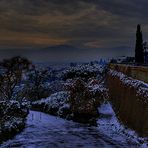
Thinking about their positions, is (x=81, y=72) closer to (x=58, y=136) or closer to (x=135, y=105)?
(x=58, y=136)

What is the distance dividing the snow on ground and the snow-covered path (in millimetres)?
501

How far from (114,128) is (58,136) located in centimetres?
450

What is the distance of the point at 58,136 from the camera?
3441 cm

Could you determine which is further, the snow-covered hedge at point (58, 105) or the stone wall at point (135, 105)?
the snow-covered hedge at point (58, 105)

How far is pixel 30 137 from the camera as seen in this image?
33.5m

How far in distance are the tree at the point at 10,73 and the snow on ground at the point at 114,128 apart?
13.1 meters

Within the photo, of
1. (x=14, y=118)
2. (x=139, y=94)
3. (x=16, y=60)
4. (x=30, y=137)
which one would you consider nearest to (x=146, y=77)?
(x=139, y=94)

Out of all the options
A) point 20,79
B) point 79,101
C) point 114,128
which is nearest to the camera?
point 114,128

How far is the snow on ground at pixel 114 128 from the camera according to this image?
26.1 metres

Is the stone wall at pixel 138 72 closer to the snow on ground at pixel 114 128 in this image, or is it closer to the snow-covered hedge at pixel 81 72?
the snow on ground at pixel 114 128

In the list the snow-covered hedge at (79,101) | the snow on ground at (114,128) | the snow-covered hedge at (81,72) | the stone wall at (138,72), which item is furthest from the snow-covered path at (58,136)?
the snow-covered hedge at (81,72)

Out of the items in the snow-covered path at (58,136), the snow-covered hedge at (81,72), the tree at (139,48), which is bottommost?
the snow-covered path at (58,136)

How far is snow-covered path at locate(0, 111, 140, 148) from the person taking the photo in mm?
29812

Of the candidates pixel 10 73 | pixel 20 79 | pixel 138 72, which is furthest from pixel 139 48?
pixel 138 72
